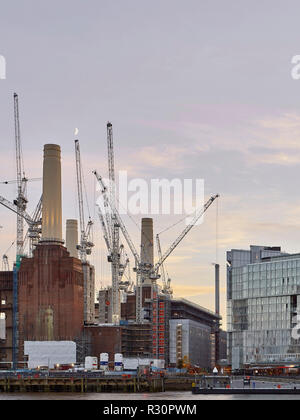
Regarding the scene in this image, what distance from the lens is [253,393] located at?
437 feet

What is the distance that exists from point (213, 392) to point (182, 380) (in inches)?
1814

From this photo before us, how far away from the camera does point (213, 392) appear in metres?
136
